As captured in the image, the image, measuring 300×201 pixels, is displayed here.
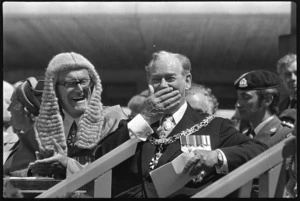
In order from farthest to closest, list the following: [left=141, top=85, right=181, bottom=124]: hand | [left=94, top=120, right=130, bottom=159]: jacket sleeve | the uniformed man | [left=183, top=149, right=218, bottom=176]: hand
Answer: the uniformed man → [left=94, top=120, right=130, bottom=159]: jacket sleeve → [left=141, top=85, right=181, bottom=124]: hand → [left=183, top=149, right=218, bottom=176]: hand

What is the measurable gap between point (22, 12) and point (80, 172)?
3.28 m

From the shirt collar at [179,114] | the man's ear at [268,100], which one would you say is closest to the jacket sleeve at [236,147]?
the shirt collar at [179,114]

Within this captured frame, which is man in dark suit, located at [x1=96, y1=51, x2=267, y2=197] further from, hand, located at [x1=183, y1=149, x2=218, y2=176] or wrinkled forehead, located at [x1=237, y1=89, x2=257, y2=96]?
wrinkled forehead, located at [x1=237, y1=89, x2=257, y2=96]

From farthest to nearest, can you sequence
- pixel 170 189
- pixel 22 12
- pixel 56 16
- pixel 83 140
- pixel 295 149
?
1. pixel 22 12
2. pixel 56 16
3. pixel 83 140
4. pixel 170 189
5. pixel 295 149

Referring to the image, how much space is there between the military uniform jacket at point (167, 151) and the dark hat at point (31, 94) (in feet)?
2.98

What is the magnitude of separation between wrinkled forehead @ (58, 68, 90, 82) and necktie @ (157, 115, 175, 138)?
568 millimetres

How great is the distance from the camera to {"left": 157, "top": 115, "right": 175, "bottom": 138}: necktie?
4.29 meters

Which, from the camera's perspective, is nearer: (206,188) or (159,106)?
(206,188)

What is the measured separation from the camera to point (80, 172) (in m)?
4.03

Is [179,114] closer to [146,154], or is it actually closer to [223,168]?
[146,154]

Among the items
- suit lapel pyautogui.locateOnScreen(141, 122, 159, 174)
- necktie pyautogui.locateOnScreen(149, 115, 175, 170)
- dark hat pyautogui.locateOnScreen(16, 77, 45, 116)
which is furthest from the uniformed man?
dark hat pyautogui.locateOnScreen(16, 77, 45, 116)

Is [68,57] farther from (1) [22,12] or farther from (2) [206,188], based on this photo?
(1) [22,12]

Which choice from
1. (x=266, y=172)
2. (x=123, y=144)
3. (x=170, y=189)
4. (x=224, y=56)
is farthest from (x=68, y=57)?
(x=224, y=56)

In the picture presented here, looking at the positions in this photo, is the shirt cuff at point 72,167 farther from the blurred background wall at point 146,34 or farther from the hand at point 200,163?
the blurred background wall at point 146,34
